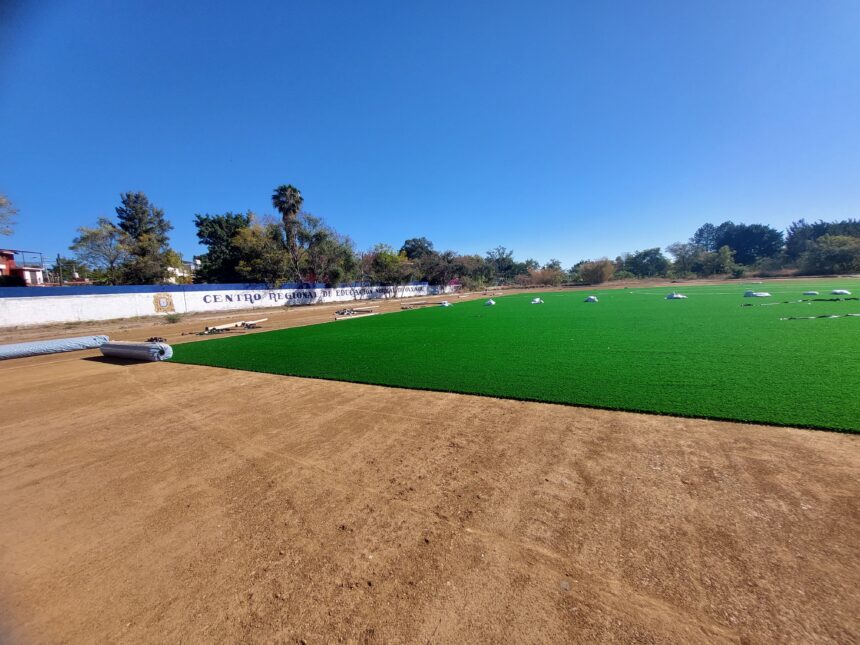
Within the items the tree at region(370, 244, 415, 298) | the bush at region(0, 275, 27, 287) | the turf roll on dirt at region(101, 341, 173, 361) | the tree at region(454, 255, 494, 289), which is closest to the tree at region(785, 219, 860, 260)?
the tree at region(454, 255, 494, 289)

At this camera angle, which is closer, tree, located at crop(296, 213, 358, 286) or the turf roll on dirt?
the turf roll on dirt

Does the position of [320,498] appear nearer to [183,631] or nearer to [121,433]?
[183,631]

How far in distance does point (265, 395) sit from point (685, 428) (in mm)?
6811

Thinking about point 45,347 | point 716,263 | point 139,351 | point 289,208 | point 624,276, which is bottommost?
point 139,351

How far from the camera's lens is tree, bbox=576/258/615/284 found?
199ft

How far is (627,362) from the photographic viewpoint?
23.0 ft

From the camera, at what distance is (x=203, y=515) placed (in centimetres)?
293

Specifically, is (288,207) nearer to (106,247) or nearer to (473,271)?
(106,247)

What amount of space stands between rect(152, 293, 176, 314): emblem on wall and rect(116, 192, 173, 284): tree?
371 inches

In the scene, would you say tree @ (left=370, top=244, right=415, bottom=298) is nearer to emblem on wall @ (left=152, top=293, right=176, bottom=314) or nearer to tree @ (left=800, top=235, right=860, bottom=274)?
emblem on wall @ (left=152, top=293, right=176, bottom=314)

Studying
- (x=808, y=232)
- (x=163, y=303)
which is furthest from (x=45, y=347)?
(x=808, y=232)

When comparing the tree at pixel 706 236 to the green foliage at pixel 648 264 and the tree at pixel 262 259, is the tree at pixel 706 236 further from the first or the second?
the tree at pixel 262 259

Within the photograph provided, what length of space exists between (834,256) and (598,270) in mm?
32608

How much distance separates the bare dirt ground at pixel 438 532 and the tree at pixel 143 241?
117 feet
